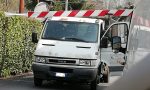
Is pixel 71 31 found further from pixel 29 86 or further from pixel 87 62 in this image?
pixel 29 86

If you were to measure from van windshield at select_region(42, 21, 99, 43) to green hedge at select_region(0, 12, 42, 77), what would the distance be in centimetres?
196

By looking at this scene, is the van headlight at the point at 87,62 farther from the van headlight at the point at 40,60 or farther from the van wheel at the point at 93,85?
the van headlight at the point at 40,60

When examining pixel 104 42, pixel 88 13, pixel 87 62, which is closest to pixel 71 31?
pixel 104 42

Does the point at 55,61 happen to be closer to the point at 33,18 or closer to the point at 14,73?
the point at 14,73

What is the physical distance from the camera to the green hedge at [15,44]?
50.8 feet

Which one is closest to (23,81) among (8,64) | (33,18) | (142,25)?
(8,64)

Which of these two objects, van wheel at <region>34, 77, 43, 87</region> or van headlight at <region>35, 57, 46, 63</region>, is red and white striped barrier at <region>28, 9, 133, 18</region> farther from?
van headlight at <region>35, 57, 46, 63</region>

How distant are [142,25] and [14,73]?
1316cm

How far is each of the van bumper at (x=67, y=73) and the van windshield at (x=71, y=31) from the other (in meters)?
1.05

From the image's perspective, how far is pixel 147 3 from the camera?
149 inches

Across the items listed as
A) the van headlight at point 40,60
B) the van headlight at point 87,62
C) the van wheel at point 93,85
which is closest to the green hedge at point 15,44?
the van headlight at point 40,60

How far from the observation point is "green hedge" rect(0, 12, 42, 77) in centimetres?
1548

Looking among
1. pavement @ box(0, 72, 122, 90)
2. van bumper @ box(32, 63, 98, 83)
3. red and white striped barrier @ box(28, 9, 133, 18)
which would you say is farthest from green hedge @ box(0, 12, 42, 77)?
van bumper @ box(32, 63, 98, 83)

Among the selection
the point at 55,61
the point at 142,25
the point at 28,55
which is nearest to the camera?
the point at 142,25
